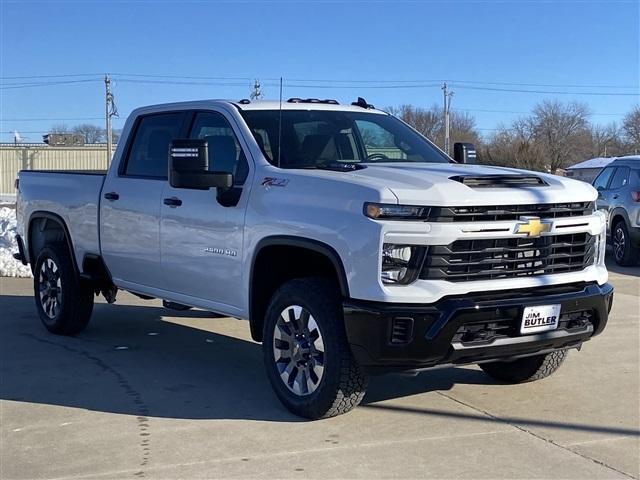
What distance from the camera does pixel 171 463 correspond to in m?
4.42

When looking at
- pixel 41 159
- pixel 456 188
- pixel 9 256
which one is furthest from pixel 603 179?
pixel 41 159

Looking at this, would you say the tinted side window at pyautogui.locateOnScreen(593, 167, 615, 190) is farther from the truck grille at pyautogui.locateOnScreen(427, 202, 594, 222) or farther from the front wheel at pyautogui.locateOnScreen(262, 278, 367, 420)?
the front wheel at pyautogui.locateOnScreen(262, 278, 367, 420)

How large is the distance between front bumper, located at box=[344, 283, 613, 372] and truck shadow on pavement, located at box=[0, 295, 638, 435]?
73 centimetres

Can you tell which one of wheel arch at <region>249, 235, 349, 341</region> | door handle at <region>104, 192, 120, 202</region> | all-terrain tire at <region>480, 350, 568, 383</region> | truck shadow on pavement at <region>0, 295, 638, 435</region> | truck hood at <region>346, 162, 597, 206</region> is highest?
truck hood at <region>346, 162, 597, 206</region>

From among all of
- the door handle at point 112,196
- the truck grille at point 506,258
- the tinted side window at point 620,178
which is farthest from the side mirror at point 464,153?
the tinted side window at point 620,178

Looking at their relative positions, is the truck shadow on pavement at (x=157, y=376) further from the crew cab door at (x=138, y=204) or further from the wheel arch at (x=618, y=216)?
the wheel arch at (x=618, y=216)

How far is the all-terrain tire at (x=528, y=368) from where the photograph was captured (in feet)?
19.5

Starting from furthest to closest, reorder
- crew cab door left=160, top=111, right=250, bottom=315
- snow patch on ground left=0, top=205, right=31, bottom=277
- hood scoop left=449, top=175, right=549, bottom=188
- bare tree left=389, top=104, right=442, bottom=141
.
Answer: bare tree left=389, top=104, right=442, bottom=141, snow patch on ground left=0, top=205, right=31, bottom=277, crew cab door left=160, top=111, right=250, bottom=315, hood scoop left=449, top=175, right=549, bottom=188

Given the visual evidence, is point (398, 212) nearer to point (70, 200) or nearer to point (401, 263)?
point (401, 263)

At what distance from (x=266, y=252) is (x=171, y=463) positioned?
1565 millimetres

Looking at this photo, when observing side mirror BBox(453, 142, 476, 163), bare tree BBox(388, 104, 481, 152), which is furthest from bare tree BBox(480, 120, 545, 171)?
side mirror BBox(453, 142, 476, 163)

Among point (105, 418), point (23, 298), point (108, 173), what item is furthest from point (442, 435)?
point (23, 298)

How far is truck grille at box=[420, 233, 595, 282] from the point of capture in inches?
180

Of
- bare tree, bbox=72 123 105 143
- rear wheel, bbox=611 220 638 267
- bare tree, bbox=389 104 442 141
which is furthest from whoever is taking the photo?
bare tree, bbox=72 123 105 143
